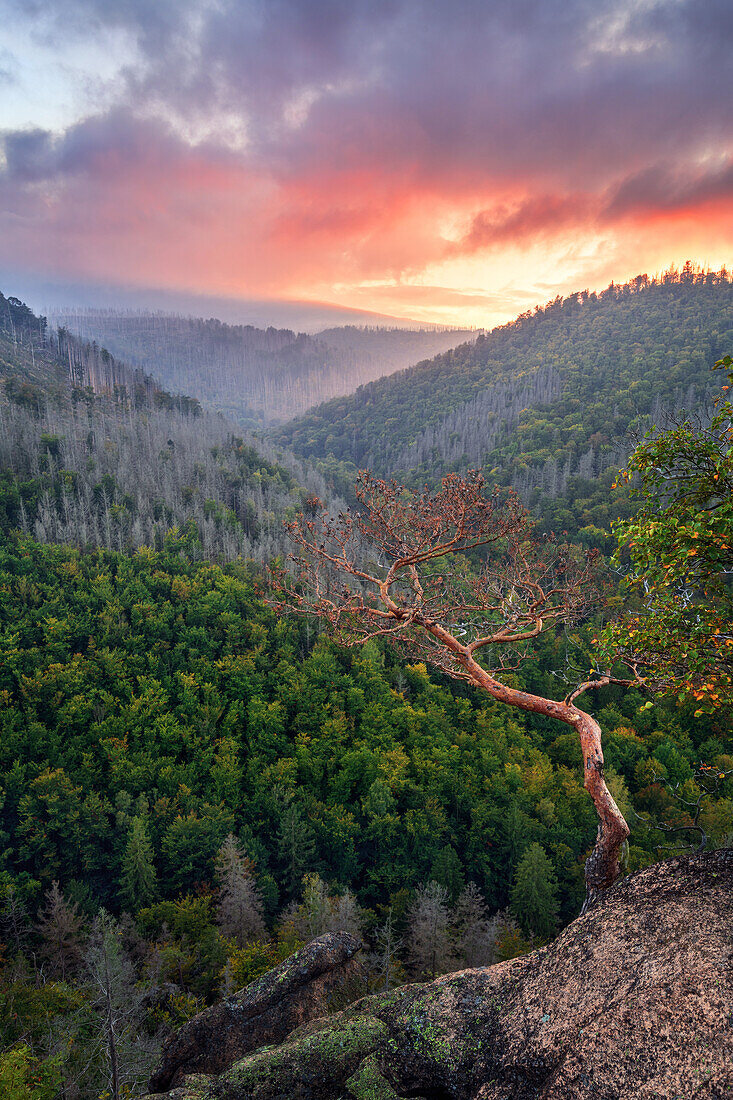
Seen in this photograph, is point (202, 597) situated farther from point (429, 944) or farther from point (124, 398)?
point (124, 398)

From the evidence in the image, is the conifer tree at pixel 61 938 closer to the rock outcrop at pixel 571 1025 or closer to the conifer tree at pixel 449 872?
the conifer tree at pixel 449 872

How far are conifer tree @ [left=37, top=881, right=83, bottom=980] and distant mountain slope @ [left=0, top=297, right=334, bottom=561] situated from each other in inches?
1721

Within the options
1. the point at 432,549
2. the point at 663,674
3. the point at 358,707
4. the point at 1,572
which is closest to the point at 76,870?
the point at 358,707

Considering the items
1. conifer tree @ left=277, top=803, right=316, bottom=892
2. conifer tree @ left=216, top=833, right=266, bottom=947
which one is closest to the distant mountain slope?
conifer tree @ left=277, top=803, right=316, bottom=892

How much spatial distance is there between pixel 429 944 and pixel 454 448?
132 m

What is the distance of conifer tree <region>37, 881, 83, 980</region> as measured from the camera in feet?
85.4

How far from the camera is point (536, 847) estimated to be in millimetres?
31500

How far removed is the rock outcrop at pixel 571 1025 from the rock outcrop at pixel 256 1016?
75.7 inches

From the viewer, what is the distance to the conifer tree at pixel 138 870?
3039 cm

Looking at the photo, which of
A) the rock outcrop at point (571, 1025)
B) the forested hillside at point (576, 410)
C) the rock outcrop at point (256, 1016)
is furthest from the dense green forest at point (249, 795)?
the forested hillside at point (576, 410)

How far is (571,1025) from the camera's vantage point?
4871mm

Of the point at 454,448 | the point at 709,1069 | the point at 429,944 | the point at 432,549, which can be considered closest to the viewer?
the point at 709,1069

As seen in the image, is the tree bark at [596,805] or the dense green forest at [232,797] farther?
the dense green forest at [232,797]

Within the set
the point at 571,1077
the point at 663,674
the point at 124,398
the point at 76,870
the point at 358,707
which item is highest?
the point at 124,398
